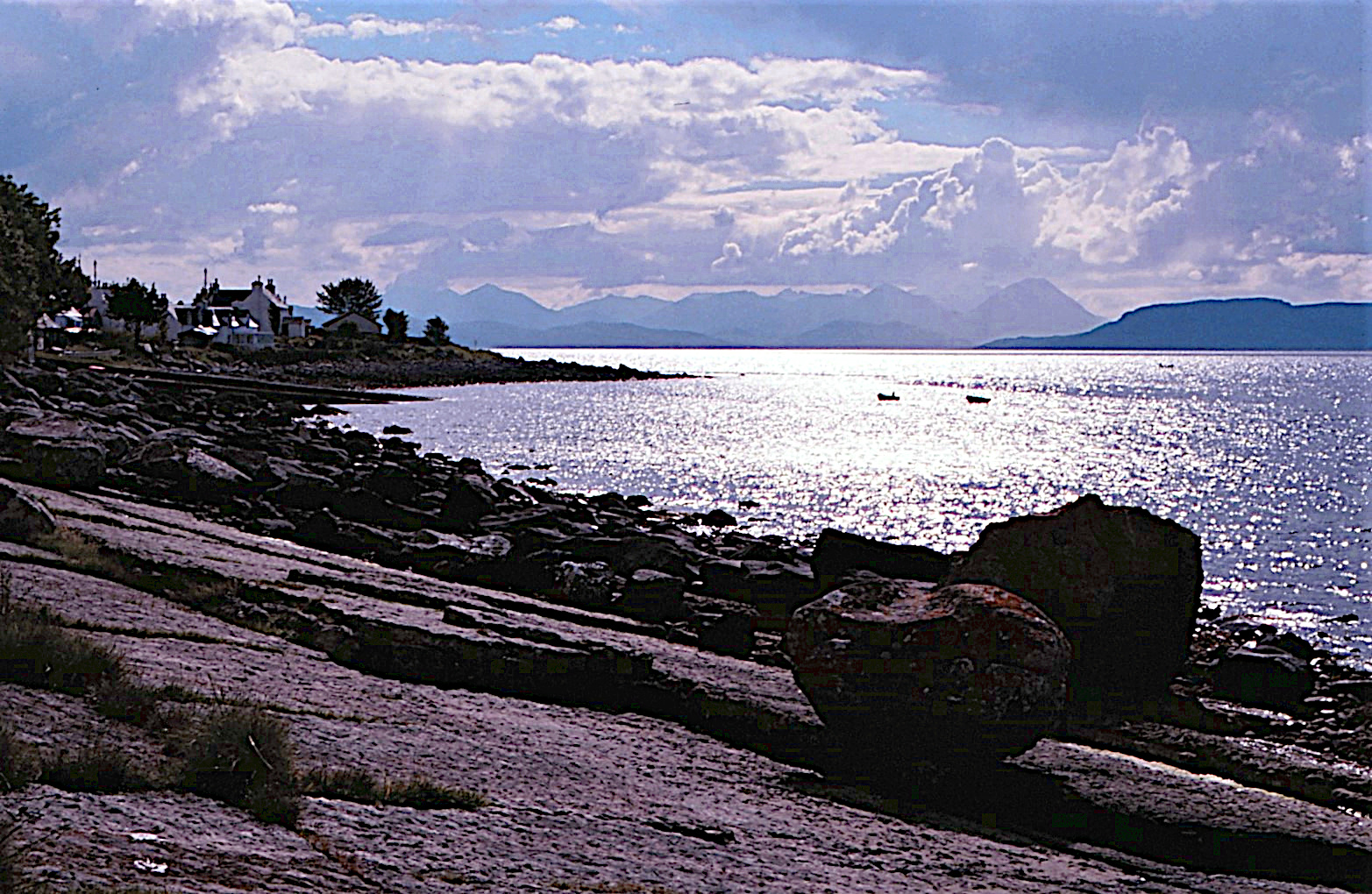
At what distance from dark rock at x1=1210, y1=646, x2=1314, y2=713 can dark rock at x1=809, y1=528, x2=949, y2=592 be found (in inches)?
181

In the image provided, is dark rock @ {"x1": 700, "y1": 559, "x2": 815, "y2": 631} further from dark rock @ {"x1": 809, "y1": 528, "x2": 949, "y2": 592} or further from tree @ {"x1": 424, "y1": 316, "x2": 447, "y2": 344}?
tree @ {"x1": 424, "y1": 316, "x2": 447, "y2": 344}

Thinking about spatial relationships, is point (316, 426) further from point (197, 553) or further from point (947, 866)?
point (947, 866)

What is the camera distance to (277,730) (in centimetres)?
757

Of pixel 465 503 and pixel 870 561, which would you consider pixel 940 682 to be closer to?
pixel 870 561

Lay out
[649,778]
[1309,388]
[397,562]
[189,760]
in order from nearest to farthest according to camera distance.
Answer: [189,760] < [649,778] < [397,562] < [1309,388]

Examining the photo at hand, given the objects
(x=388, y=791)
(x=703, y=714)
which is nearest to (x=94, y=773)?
(x=388, y=791)

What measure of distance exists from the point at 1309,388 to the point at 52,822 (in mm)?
204266

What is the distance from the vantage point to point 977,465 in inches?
2781

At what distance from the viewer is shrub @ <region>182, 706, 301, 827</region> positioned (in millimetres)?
6836

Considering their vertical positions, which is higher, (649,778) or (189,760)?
(189,760)

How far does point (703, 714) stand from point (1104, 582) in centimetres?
710

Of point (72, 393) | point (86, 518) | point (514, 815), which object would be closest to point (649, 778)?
point (514, 815)

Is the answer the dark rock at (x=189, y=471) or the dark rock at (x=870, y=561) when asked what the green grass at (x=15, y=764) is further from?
the dark rock at (x=189, y=471)

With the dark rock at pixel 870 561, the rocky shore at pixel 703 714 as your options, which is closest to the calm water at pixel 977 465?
the dark rock at pixel 870 561
